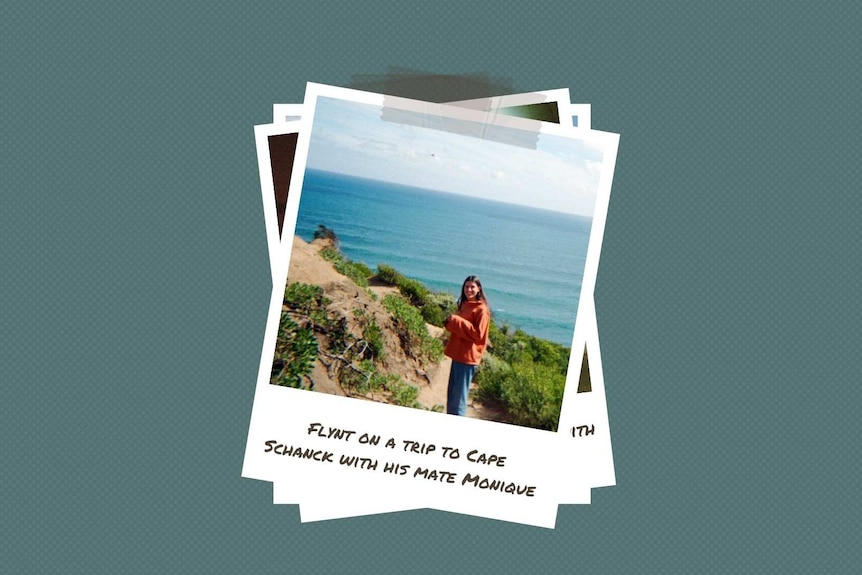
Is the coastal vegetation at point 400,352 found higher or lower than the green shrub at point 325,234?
lower

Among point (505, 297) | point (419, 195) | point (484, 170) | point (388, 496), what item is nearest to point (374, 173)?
point (419, 195)

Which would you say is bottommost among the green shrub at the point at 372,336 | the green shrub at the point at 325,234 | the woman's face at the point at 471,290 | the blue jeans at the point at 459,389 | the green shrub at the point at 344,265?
the blue jeans at the point at 459,389

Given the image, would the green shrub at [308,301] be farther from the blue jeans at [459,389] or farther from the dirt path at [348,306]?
the blue jeans at [459,389]

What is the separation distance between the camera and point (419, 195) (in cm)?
727

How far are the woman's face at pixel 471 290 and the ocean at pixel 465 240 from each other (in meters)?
0.06

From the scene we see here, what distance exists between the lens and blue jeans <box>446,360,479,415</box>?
732 centimetres

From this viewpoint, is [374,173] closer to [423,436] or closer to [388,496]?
[423,436]

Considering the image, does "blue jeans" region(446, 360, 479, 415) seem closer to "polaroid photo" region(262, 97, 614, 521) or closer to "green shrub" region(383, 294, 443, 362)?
"green shrub" region(383, 294, 443, 362)

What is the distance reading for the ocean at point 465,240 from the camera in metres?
7.24

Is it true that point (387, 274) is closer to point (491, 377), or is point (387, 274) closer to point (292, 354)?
point (292, 354)

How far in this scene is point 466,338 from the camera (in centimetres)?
734

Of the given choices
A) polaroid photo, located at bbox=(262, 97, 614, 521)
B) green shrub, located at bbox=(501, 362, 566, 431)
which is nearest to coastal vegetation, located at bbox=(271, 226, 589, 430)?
green shrub, located at bbox=(501, 362, 566, 431)

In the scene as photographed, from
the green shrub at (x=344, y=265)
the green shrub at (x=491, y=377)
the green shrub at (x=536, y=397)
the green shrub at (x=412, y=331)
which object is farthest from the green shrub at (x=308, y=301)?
the green shrub at (x=536, y=397)

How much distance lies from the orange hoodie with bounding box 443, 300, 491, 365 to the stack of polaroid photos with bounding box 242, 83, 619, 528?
16mm
